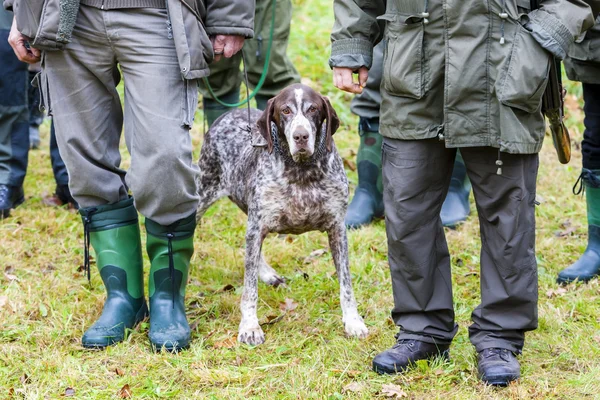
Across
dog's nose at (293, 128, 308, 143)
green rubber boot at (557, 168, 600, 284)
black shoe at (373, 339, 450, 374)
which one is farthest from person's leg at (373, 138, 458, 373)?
green rubber boot at (557, 168, 600, 284)

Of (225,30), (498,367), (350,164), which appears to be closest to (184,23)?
(225,30)

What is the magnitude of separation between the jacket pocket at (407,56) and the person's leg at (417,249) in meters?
0.25

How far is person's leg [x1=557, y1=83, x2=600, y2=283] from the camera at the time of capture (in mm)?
4762

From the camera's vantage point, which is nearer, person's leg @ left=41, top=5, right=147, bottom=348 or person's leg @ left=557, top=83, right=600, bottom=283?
person's leg @ left=41, top=5, right=147, bottom=348

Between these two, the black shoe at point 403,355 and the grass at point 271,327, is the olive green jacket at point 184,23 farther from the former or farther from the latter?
the black shoe at point 403,355

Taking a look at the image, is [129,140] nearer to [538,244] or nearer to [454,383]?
[454,383]

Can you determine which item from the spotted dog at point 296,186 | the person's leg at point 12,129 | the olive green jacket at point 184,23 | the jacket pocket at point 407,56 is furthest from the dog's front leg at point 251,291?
the person's leg at point 12,129

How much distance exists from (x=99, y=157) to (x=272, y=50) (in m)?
2.21

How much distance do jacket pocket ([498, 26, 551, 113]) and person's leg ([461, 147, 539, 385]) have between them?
28 cm

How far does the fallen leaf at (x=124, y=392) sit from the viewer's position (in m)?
3.51

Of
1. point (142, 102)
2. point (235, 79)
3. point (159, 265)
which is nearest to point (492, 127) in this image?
point (142, 102)

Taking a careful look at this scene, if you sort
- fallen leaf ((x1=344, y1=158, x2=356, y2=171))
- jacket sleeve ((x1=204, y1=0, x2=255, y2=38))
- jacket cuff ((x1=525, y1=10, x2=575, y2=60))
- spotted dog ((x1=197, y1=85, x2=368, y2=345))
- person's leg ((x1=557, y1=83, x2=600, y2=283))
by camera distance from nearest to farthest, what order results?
jacket cuff ((x1=525, y1=10, x2=575, y2=60)) < jacket sleeve ((x1=204, y1=0, x2=255, y2=38)) < spotted dog ((x1=197, y1=85, x2=368, y2=345)) < person's leg ((x1=557, y1=83, x2=600, y2=283)) < fallen leaf ((x1=344, y1=158, x2=356, y2=171))

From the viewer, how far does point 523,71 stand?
312 cm

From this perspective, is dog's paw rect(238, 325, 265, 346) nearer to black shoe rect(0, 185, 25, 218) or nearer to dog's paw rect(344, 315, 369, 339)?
dog's paw rect(344, 315, 369, 339)
